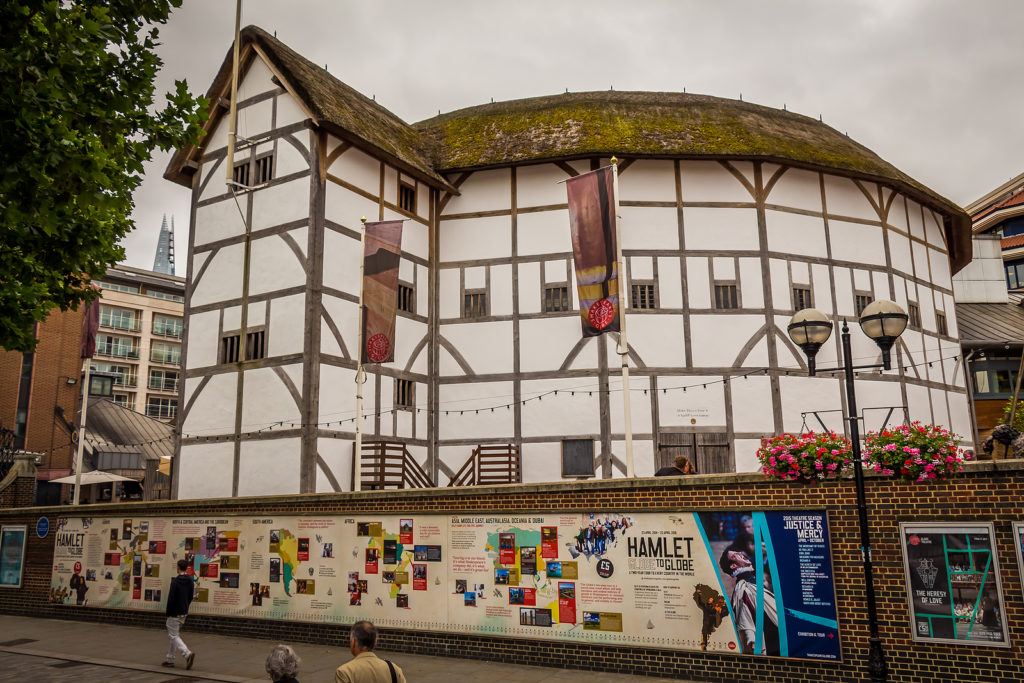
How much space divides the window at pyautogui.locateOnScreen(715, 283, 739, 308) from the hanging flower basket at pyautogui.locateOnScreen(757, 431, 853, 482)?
40.8 feet

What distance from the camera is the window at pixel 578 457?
2133 cm

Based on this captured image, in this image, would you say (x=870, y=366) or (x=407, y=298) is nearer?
(x=870, y=366)

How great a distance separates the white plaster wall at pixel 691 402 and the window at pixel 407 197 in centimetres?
893

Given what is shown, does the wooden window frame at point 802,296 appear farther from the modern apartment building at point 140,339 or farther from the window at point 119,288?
the window at point 119,288

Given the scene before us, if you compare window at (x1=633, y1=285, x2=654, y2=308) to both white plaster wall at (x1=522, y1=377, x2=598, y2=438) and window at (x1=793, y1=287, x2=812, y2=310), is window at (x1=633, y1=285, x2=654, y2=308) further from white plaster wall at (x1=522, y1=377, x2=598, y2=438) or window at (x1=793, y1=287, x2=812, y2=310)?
window at (x1=793, y1=287, x2=812, y2=310)

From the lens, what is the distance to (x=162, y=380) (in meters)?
74.3

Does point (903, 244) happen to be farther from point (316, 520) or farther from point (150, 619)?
point (150, 619)

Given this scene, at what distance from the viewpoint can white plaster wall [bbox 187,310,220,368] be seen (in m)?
21.5

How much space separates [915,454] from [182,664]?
10.9m

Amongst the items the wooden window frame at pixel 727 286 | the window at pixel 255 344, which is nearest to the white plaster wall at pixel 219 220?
the window at pixel 255 344

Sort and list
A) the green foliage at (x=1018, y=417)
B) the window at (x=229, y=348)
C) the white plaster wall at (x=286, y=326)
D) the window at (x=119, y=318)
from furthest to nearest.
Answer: the window at (x=119, y=318) → the green foliage at (x=1018, y=417) → the window at (x=229, y=348) → the white plaster wall at (x=286, y=326)

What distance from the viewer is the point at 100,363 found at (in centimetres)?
6962

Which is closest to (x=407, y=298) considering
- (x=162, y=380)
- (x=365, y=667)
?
(x=365, y=667)

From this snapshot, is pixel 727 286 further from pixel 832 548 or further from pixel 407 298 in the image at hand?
pixel 832 548
